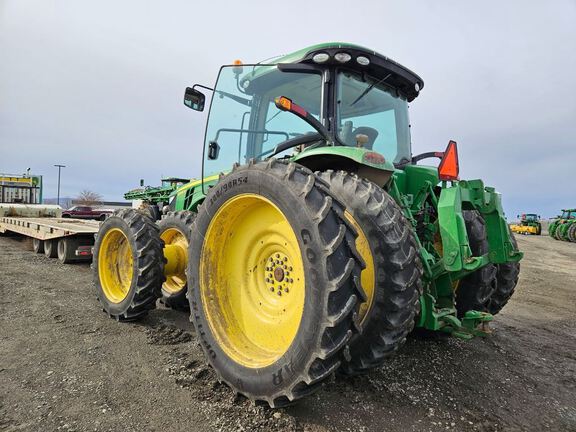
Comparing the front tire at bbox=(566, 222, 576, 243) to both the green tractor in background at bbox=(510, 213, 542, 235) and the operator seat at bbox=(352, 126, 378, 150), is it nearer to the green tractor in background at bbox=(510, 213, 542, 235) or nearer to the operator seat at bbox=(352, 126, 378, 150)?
the green tractor in background at bbox=(510, 213, 542, 235)

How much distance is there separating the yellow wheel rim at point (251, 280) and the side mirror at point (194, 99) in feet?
6.12

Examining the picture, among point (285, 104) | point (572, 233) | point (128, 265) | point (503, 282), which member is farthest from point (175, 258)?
point (572, 233)

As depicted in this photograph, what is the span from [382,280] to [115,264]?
10.8 feet

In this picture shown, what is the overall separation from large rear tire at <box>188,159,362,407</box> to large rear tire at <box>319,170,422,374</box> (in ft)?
1.14

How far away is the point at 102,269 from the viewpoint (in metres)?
4.33

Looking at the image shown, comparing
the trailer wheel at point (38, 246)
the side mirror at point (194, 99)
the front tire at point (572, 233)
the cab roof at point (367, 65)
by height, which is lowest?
the trailer wheel at point (38, 246)


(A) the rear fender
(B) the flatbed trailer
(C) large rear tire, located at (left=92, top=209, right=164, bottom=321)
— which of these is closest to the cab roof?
(A) the rear fender

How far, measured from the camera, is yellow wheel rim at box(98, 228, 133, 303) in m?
4.23

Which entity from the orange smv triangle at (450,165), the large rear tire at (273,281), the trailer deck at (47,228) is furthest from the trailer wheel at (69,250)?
the orange smv triangle at (450,165)

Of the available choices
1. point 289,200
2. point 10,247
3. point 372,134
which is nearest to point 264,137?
point 372,134

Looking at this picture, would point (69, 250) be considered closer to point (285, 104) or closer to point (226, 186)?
point (226, 186)

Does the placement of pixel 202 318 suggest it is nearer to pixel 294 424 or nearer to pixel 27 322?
pixel 294 424

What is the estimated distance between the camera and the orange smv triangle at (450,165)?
2.71 meters

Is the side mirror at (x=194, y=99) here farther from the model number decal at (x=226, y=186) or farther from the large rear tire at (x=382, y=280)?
the large rear tire at (x=382, y=280)
